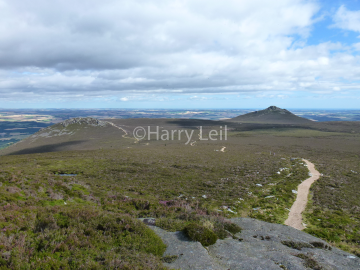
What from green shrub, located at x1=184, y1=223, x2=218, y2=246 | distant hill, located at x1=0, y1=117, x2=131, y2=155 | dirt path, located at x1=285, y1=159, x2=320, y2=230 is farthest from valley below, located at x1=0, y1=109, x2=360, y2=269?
distant hill, located at x1=0, y1=117, x2=131, y2=155

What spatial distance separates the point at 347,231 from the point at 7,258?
20.9m

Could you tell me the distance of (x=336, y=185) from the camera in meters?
26.7

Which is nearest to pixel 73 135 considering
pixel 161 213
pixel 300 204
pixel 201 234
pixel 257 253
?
pixel 161 213

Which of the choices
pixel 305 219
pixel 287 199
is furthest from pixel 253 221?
pixel 287 199

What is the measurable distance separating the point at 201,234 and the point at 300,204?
1557cm

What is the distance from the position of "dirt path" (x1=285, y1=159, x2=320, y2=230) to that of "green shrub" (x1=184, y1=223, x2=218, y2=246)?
943 cm

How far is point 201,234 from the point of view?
1070 cm

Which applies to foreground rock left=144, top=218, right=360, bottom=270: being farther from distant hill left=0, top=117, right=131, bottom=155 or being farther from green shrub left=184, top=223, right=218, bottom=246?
distant hill left=0, top=117, right=131, bottom=155

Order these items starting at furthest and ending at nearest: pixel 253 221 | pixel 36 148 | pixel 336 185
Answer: pixel 36 148 → pixel 336 185 → pixel 253 221

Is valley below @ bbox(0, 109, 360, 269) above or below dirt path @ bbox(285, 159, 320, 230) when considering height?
above

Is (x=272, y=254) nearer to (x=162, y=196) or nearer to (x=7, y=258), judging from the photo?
(x=7, y=258)

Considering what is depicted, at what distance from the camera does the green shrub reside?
10.5 metres

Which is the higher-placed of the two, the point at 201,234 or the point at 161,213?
the point at 201,234

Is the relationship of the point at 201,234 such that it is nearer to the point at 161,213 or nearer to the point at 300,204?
the point at 161,213
